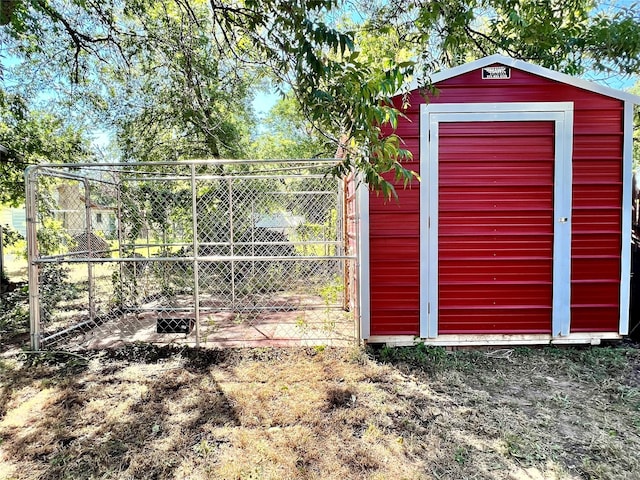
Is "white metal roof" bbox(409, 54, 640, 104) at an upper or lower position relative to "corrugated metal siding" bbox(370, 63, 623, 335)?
upper

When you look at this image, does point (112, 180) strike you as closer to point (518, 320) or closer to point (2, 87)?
point (2, 87)

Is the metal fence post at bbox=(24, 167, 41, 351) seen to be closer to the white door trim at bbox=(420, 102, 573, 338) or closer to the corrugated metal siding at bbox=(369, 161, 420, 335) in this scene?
the corrugated metal siding at bbox=(369, 161, 420, 335)

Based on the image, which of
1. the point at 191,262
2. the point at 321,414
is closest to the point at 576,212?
the point at 321,414

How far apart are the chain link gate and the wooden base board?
426mm

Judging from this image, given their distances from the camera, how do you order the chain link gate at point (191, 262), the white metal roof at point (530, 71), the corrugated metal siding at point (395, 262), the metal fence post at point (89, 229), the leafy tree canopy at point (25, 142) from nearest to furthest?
the white metal roof at point (530, 71) < the corrugated metal siding at point (395, 262) < the chain link gate at point (191, 262) < the metal fence post at point (89, 229) < the leafy tree canopy at point (25, 142)

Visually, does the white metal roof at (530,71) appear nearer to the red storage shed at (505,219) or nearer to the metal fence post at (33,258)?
the red storage shed at (505,219)

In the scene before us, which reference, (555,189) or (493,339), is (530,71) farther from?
(493,339)

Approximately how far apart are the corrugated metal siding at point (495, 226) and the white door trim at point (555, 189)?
55 mm

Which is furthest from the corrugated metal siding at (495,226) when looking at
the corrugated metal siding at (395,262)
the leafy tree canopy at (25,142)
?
the leafy tree canopy at (25,142)

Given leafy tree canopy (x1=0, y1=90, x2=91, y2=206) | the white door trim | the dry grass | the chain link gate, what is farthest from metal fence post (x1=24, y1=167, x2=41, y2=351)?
leafy tree canopy (x1=0, y1=90, x2=91, y2=206)

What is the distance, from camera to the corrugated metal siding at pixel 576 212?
134 inches

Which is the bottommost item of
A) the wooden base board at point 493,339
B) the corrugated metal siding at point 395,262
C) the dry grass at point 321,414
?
the dry grass at point 321,414

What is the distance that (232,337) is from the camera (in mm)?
3988

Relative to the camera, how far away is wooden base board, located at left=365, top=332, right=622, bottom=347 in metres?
3.53
